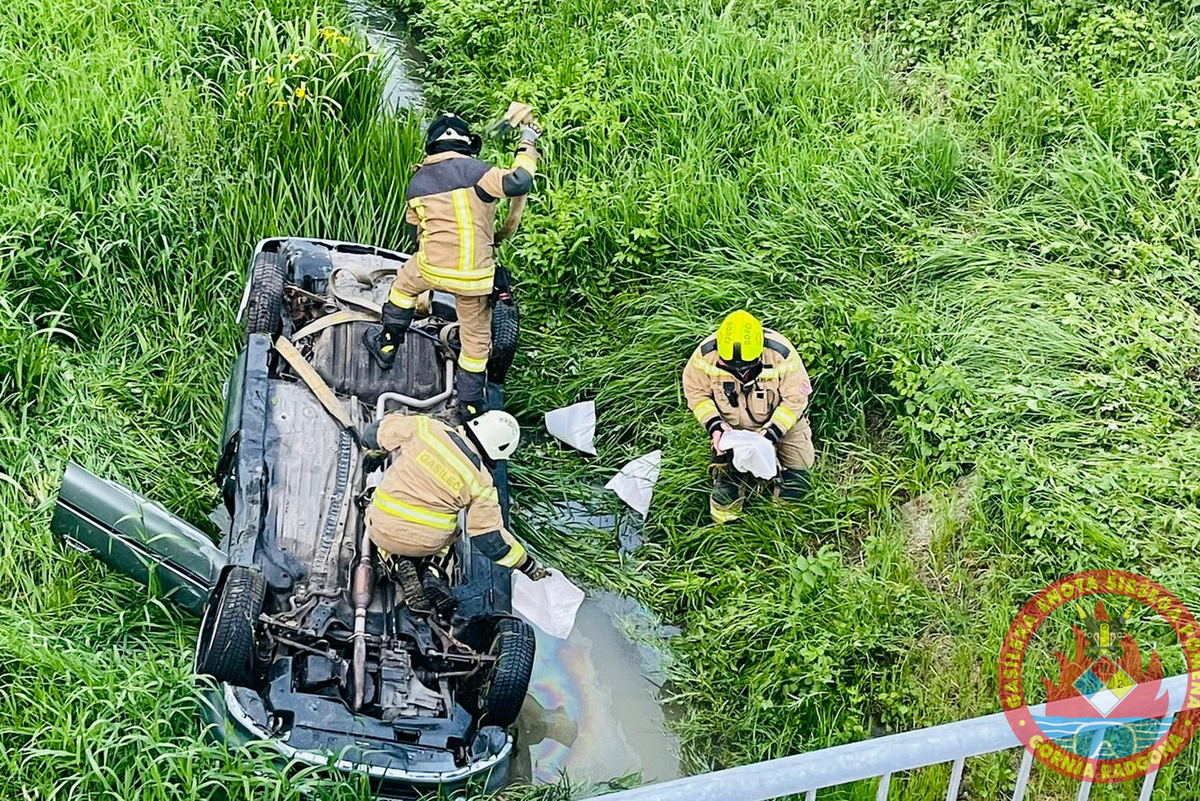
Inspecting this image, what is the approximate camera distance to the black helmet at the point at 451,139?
6906 millimetres

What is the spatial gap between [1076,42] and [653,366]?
3823 millimetres

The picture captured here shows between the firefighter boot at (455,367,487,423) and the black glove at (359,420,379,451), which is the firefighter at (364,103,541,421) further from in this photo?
the black glove at (359,420,379,451)

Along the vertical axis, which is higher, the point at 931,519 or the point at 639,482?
the point at 931,519

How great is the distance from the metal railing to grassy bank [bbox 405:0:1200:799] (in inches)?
110

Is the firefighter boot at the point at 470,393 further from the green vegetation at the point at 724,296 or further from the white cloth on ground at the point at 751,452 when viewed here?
the white cloth on ground at the point at 751,452

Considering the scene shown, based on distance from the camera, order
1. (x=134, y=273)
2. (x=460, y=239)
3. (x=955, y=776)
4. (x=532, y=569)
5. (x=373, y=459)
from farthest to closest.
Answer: (x=134, y=273)
(x=460, y=239)
(x=532, y=569)
(x=373, y=459)
(x=955, y=776)

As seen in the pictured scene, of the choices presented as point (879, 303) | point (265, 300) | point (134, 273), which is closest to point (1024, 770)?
point (879, 303)

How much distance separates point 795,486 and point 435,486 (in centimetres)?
223

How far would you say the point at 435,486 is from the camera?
18.5ft

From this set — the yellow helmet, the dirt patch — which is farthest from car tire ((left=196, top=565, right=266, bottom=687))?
the dirt patch

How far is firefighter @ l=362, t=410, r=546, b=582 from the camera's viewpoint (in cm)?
563

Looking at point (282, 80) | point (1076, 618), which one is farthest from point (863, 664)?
point (282, 80)

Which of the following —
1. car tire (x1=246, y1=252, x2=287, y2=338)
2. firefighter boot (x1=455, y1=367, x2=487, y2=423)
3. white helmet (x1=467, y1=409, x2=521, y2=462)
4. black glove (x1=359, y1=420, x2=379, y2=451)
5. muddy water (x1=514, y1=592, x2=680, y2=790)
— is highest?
white helmet (x1=467, y1=409, x2=521, y2=462)

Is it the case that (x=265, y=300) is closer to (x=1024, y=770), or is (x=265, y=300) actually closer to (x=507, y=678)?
(x=507, y=678)
